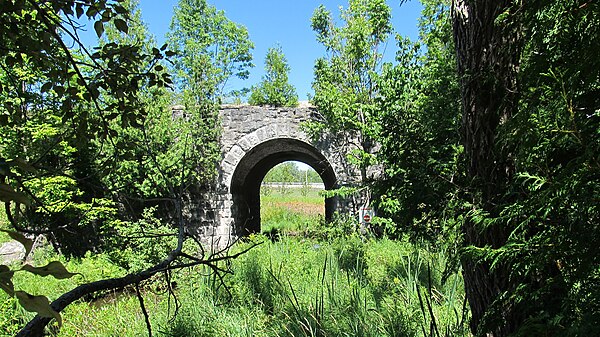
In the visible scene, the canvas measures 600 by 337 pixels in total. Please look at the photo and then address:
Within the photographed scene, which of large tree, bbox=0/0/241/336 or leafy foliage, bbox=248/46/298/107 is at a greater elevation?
leafy foliage, bbox=248/46/298/107

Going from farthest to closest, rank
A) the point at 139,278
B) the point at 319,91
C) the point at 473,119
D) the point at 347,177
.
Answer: the point at 347,177 → the point at 319,91 → the point at 473,119 → the point at 139,278

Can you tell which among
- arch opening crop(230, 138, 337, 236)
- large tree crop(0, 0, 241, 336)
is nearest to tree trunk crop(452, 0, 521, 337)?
large tree crop(0, 0, 241, 336)

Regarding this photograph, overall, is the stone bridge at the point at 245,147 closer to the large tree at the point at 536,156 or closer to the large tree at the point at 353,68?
the large tree at the point at 353,68

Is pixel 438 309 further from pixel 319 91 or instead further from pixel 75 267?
pixel 75 267

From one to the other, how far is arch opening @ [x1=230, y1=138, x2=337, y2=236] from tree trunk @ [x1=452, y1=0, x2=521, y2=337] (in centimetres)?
663

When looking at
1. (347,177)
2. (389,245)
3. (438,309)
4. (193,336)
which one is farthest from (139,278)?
(347,177)

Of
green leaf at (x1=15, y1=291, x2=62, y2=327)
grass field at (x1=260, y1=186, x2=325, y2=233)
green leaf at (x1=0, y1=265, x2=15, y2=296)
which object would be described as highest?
green leaf at (x1=0, y1=265, x2=15, y2=296)

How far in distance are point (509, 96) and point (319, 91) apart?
6.05m

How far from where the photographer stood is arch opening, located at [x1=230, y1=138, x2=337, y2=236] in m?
9.62

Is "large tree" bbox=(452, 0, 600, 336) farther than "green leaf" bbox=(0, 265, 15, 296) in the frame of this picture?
Yes

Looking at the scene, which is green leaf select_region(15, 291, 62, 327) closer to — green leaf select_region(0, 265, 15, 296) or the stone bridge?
green leaf select_region(0, 265, 15, 296)

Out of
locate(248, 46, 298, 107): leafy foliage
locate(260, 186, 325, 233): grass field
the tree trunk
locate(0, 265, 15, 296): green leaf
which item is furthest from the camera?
locate(248, 46, 298, 107): leafy foliage

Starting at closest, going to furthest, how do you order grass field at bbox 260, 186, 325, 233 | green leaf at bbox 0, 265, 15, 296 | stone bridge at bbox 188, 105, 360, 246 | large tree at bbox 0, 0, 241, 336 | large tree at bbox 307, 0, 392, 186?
green leaf at bbox 0, 265, 15, 296, large tree at bbox 0, 0, 241, 336, large tree at bbox 307, 0, 392, 186, stone bridge at bbox 188, 105, 360, 246, grass field at bbox 260, 186, 325, 233

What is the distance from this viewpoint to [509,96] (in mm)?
1646
